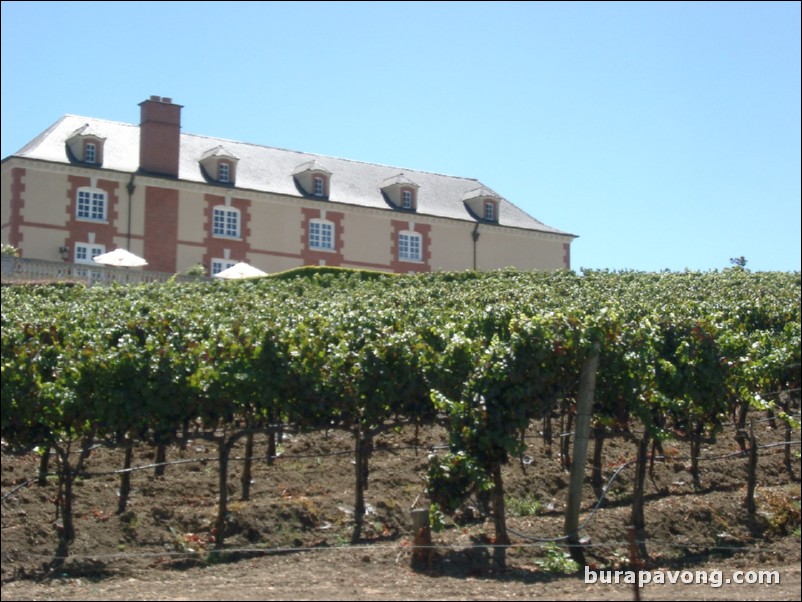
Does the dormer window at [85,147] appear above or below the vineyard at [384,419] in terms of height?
above

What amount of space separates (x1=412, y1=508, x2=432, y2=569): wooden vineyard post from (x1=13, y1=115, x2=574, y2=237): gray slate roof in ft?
110

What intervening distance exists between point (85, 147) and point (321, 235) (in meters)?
10.2

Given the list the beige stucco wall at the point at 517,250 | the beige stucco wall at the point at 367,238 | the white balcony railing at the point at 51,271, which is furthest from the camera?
the beige stucco wall at the point at 517,250

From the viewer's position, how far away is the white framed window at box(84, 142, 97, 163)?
136 ft

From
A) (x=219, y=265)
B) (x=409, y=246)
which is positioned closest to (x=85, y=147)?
(x=219, y=265)

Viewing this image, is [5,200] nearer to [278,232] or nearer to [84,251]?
[84,251]

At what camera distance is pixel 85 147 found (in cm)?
4144

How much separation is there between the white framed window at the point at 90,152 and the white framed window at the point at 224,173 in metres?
5.03

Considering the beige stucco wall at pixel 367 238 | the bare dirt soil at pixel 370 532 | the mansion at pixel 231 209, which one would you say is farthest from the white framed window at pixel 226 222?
the bare dirt soil at pixel 370 532

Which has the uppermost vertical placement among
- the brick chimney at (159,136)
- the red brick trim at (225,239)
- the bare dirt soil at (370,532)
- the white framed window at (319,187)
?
the brick chimney at (159,136)

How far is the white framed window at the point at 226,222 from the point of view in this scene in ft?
140

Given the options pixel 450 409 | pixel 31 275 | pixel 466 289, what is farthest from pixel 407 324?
pixel 31 275

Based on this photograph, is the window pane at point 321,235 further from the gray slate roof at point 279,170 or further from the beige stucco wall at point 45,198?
the beige stucco wall at point 45,198

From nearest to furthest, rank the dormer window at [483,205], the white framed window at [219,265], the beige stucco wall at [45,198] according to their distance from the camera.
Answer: the beige stucco wall at [45,198] → the white framed window at [219,265] → the dormer window at [483,205]
